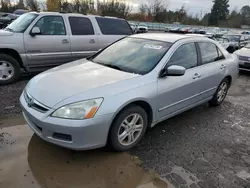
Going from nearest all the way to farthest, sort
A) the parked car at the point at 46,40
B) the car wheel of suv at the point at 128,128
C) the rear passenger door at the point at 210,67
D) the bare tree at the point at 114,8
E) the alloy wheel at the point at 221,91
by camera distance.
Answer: the car wheel of suv at the point at 128,128 → the rear passenger door at the point at 210,67 → the alloy wheel at the point at 221,91 → the parked car at the point at 46,40 → the bare tree at the point at 114,8

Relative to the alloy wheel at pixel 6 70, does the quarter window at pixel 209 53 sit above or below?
above

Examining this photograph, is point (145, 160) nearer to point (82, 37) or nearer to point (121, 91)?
point (121, 91)

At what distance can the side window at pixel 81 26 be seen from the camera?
Result: 6844mm

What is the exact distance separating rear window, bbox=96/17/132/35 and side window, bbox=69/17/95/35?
0.36 meters

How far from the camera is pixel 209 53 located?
4867 mm

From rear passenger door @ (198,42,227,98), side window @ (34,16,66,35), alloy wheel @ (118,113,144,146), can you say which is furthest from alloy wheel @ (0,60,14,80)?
rear passenger door @ (198,42,227,98)

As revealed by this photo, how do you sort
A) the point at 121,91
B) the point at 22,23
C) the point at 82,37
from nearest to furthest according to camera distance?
the point at 121,91, the point at 22,23, the point at 82,37

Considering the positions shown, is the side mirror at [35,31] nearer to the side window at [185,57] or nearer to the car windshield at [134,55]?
the car windshield at [134,55]

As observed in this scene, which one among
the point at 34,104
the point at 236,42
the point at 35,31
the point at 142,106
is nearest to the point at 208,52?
the point at 142,106

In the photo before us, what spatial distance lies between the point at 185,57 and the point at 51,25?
3.93 metres

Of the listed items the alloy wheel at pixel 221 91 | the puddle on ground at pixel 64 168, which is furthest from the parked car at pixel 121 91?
the alloy wheel at pixel 221 91

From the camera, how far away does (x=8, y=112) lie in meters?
4.49

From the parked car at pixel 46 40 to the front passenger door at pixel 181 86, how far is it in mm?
3615

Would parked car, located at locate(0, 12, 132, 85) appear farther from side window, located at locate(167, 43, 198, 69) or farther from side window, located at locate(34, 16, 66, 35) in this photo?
side window, located at locate(167, 43, 198, 69)
